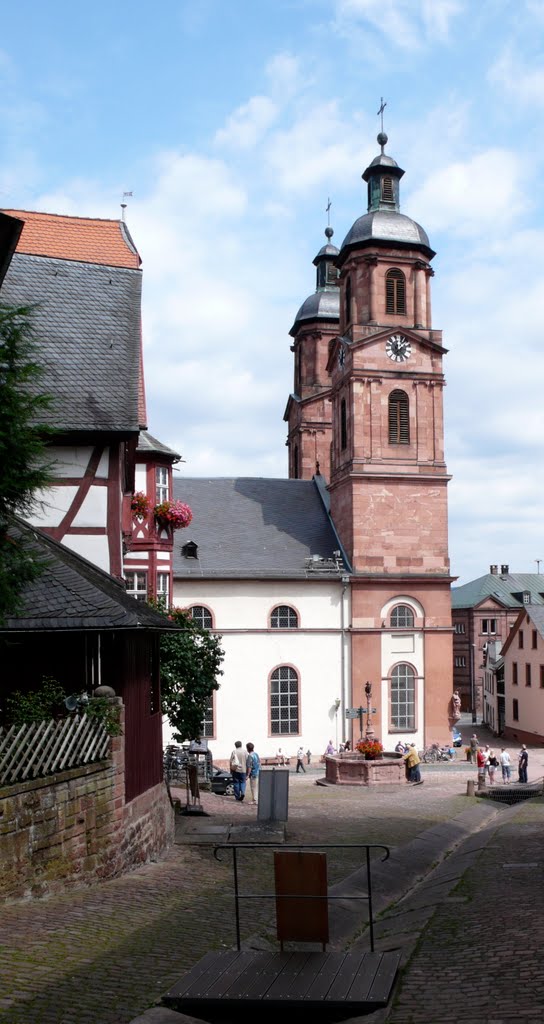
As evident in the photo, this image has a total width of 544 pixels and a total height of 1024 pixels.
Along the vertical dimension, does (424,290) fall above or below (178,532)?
above

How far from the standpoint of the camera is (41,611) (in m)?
13.6

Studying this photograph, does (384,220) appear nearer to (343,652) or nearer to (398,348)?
(398,348)

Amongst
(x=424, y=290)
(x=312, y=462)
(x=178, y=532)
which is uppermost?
(x=424, y=290)

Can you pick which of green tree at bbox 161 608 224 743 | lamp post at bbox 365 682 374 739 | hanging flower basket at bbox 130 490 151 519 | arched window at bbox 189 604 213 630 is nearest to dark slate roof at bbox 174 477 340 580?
arched window at bbox 189 604 213 630

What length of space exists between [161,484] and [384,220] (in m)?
19.0

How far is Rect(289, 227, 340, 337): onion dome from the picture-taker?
2344 inches

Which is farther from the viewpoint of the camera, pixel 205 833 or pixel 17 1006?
pixel 205 833

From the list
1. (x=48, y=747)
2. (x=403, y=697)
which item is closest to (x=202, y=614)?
(x=403, y=697)

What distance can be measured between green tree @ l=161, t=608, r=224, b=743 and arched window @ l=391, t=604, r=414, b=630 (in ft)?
55.0

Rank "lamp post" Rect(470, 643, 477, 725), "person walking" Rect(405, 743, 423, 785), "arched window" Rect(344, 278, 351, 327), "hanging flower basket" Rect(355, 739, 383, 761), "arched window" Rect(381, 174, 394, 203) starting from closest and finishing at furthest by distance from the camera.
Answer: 1. "person walking" Rect(405, 743, 423, 785)
2. "hanging flower basket" Rect(355, 739, 383, 761)
3. "arched window" Rect(344, 278, 351, 327)
4. "arched window" Rect(381, 174, 394, 203)
5. "lamp post" Rect(470, 643, 477, 725)

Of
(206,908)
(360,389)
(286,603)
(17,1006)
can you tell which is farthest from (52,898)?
(360,389)

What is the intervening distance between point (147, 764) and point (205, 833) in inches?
128

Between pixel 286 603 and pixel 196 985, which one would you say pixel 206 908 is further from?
pixel 286 603

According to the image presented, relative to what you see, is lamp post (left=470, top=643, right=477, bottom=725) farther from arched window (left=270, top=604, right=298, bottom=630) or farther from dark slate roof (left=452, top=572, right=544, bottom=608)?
arched window (left=270, top=604, right=298, bottom=630)
